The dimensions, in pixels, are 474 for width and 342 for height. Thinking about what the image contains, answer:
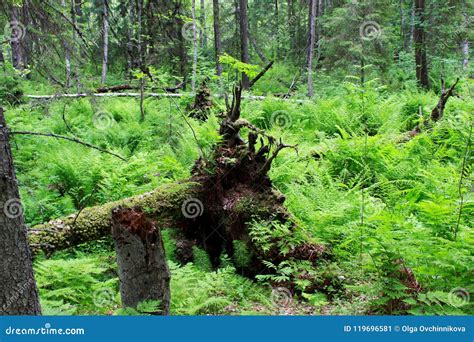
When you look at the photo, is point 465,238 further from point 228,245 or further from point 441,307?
point 228,245

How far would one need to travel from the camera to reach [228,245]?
5023mm

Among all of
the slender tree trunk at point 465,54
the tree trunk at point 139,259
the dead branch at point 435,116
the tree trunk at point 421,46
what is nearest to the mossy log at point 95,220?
the tree trunk at point 139,259

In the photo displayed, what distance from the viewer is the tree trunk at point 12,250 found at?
259cm

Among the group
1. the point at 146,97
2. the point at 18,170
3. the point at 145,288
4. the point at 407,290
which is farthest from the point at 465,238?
the point at 146,97

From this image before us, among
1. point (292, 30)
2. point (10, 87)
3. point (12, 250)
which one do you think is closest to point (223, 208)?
point (12, 250)

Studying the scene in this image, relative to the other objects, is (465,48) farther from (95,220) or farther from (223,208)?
(95,220)

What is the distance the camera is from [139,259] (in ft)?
9.59

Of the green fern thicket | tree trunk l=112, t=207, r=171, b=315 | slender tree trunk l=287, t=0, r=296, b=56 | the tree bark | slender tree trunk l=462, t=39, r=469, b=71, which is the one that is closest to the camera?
tree trunk l=112, t=207, r=171, b=315

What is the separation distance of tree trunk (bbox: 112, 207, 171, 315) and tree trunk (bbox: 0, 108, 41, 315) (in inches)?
22.5

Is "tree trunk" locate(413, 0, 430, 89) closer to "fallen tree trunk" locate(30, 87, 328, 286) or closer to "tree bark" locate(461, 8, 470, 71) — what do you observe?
"tree bark" locate(461, 8, 470, 71)

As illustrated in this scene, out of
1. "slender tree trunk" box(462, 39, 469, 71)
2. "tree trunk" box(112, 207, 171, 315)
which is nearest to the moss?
"tree trunk" box(112, 207, 171, 315)

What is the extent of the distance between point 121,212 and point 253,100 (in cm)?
893

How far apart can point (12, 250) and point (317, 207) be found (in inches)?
136

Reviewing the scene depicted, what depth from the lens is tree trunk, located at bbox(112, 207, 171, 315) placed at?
2.91 m
